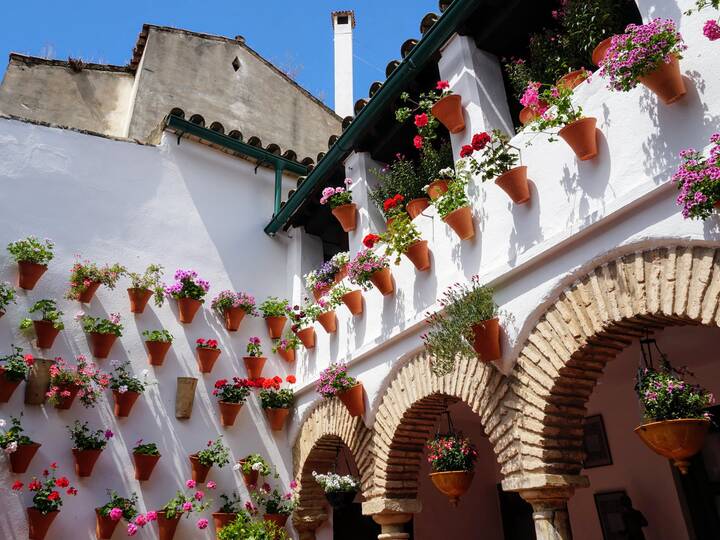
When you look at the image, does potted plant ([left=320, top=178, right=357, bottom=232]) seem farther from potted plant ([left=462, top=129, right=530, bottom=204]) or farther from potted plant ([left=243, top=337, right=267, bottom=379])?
potted plant ([left=462, top=129, right=530, bottom=204])

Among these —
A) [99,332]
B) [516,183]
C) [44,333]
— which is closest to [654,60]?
[516,183]

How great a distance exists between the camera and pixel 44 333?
633 centimetres

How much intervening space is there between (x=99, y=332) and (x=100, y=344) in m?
0.13

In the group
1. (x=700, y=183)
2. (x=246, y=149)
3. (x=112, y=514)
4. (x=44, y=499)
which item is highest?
(x=246, y=149)

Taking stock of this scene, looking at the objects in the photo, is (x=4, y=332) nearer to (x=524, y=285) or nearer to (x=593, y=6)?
(x=524, y=285)

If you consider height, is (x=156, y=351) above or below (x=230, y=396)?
above

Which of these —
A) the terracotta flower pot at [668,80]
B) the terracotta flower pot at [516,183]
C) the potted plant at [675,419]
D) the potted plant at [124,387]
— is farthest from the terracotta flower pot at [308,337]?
the terracotta flower pot at [668,80]

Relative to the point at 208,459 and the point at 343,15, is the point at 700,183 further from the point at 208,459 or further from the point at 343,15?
the point at 343,15

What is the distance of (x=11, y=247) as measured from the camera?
21.4ft

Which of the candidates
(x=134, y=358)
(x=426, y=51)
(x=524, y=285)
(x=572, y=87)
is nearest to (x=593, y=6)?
(x=572, y=87)

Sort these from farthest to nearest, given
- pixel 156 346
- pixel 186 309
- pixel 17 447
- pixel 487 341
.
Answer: pixel 186 309 → pixel 156 346 → pixel 17 447 → pixel 487 341

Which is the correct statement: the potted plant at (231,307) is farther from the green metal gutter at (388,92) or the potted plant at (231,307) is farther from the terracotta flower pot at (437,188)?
the terracotta flower pot at (437,188)

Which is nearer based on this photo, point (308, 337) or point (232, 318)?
point (308, 337)

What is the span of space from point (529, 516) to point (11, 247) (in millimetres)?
A: 7255
